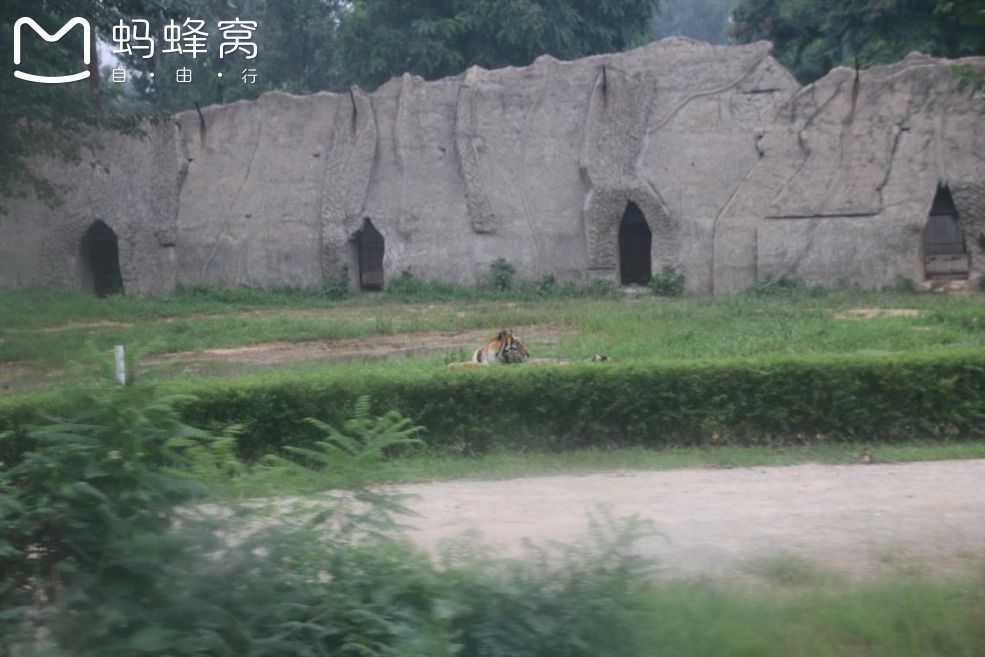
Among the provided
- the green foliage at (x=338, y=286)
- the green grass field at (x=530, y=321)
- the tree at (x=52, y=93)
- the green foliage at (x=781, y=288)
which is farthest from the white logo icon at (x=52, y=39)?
the green foliage at (x=781, y=288)

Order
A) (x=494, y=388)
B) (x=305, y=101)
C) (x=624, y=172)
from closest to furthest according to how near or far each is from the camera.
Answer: (x=494, y=388), (x=624, y=172), (x=305, y=101)

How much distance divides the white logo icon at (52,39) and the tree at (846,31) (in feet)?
51.9

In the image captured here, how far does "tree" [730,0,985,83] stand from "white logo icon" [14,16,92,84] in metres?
15.8

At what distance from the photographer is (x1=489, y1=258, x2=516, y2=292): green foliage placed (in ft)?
80.7

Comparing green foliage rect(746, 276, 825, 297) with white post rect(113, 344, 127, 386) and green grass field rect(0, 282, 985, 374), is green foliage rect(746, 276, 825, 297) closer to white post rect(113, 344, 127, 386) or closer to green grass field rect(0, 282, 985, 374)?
green grass field rect(0, 282, 985, 374)

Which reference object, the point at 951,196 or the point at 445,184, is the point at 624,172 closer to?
the point at 445,184

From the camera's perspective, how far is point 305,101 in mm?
26141

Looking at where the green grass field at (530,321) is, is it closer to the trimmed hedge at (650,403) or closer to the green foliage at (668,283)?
the green foliage at (668,283)

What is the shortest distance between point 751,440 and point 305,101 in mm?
18075

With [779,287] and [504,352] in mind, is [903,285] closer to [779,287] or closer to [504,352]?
[779,287]

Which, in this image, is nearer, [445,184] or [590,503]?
[590,503]

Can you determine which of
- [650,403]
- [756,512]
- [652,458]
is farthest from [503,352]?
[756,512]

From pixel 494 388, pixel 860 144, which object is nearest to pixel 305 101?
pixel 860 144

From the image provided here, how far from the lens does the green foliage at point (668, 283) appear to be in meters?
23.7
